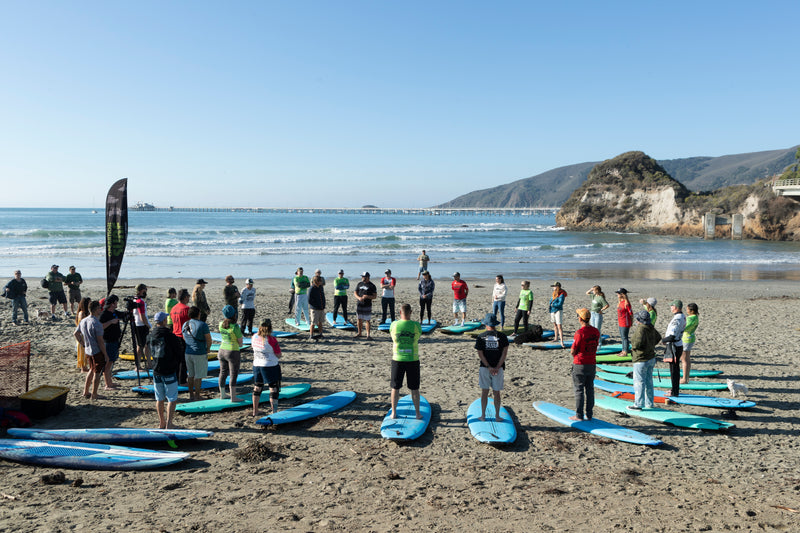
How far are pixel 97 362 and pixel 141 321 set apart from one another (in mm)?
1700

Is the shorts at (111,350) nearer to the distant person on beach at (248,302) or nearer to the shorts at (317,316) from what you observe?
the distant person on beach at (248,302)

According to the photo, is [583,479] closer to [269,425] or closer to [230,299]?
[269,425]

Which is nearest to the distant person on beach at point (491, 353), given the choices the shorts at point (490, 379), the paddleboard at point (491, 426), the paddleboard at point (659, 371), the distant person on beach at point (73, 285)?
the shorts at point (490, 379)

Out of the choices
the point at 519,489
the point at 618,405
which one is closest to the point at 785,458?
the point at 618,405

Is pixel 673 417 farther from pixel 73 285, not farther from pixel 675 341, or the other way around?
pixel 73 285

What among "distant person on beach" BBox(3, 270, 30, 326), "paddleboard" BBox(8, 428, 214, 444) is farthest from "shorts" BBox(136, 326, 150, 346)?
"distant person on beach" BBox(3, 270, 30, 326)

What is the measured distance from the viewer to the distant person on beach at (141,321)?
10009 mm

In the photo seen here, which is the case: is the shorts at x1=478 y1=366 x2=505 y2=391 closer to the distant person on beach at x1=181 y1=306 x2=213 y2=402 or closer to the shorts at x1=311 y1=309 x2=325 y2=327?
the distant person on beach at x1=181 y1=306 x2=213 y2=402

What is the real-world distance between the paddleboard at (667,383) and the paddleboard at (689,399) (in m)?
0.38

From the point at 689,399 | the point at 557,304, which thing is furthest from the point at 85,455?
the point at 557,304

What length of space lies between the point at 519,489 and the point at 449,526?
3.91ft

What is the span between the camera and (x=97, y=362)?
8.73 m

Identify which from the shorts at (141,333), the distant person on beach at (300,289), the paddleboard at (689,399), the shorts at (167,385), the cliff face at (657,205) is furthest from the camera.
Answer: the cliff face at (657,205)

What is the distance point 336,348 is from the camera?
12812 millimetres
